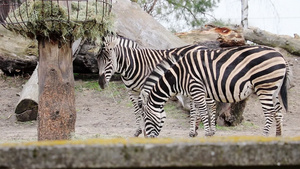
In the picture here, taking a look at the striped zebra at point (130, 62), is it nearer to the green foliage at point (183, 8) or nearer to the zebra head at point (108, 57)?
the zebra head at point (108, 57)

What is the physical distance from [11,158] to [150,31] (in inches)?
423

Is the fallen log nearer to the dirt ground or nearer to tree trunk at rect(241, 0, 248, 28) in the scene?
the dirt ground

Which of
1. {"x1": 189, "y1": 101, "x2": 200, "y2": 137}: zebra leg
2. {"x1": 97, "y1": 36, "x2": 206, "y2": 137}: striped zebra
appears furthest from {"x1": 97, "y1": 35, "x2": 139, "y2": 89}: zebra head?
{"x1": 189, "y1": 101, "x2": 200, "y2": 137}: zebra leg

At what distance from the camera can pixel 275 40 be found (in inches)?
571

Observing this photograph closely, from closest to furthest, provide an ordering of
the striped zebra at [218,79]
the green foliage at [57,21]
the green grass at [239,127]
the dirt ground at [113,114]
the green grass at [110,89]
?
the green foliage at [57,21] < the striped zebra at [218,79] < the dirt ground at [113,114] < the green grass at [239,127] < the green grass at [110,89]

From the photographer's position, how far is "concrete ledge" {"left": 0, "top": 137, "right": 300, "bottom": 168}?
1.48m

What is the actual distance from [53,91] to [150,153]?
3.64 meters

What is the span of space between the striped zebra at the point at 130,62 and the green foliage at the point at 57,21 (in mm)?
3075

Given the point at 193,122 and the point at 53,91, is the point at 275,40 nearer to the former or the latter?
the point at 193,122

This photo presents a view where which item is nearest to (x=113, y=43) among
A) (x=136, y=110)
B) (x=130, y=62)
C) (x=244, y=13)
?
(x=130, y=62)

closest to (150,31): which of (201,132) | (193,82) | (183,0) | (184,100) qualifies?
(184,100)

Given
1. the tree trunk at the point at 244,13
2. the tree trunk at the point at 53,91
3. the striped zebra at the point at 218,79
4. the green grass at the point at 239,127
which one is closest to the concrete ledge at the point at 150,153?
the tree trunk at the point at 53,91

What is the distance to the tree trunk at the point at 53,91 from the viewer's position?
16.1 feet

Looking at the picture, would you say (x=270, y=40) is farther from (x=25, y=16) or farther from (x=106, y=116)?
(x=25, y=16)
